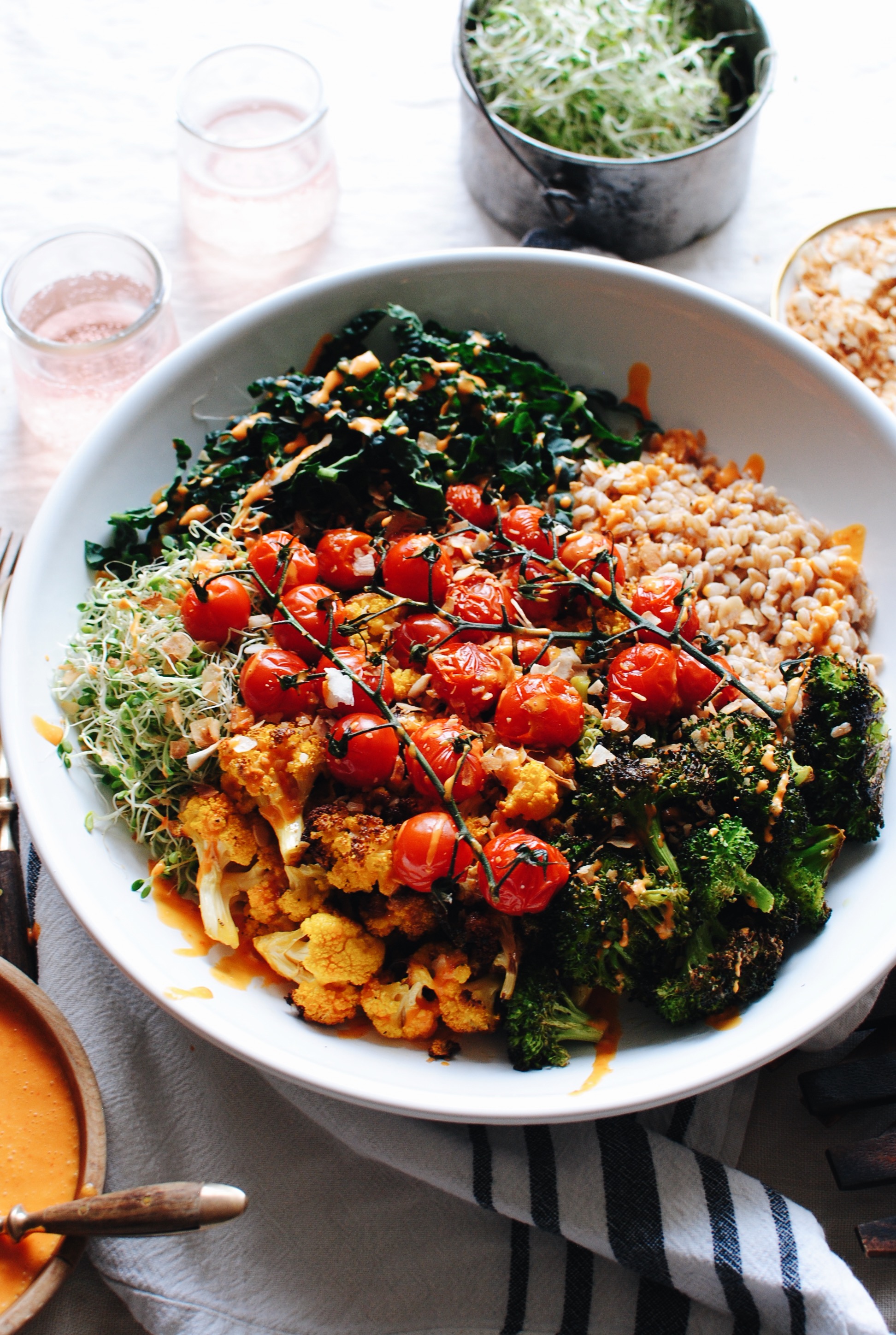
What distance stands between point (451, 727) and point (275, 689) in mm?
365

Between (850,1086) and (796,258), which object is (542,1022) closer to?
(850,1086)

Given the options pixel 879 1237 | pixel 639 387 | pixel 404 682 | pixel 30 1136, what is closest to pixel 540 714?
pixel 404 682

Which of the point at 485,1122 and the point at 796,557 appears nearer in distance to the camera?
the point at 485,1122

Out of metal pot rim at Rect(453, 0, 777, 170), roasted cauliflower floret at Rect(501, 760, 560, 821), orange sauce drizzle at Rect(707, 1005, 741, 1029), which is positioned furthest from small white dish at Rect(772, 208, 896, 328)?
orange sauce drizzle at Rect(707, 1005, 741, 1029)

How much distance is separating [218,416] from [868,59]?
256cm

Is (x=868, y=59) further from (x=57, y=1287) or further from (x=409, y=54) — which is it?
(x=57, y=1287)

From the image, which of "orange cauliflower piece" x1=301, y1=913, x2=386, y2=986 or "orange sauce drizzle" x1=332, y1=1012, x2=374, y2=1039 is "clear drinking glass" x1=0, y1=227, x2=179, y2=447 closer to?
"orange cauliflower piece" x1=301, y1=913, x2=386, y2=986

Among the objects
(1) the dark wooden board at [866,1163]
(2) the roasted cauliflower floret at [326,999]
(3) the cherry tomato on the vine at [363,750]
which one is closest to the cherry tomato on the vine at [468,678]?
(3) the cherry tomato on the vine at [363,750]

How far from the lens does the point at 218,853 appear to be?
80.4 inches

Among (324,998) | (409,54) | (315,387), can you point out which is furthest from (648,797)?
(409,54)

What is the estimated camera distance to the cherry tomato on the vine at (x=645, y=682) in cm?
207

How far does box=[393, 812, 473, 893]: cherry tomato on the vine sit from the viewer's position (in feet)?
6.10

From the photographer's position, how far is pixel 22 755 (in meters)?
2.06

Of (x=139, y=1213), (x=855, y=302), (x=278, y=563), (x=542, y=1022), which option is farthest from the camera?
(x=855, y=302)
